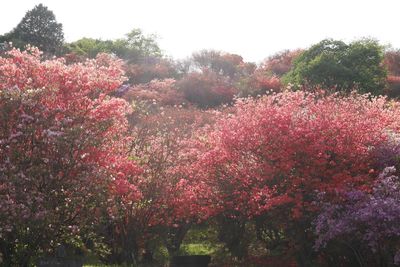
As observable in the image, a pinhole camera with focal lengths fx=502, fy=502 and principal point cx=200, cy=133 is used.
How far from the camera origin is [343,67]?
3338 centimetres

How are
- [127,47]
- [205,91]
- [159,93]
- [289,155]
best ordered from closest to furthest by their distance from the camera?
[289,155] < [159,93] < [205,91] < [127,47]

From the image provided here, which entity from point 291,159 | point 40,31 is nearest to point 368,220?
point 291,159

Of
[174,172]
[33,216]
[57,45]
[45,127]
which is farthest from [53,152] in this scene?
[57,45]

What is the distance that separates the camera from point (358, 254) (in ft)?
41.8

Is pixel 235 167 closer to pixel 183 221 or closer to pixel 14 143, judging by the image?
pixel 183 221

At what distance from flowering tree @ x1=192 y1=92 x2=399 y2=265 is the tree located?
41076mm

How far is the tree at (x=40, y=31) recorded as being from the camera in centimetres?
5206

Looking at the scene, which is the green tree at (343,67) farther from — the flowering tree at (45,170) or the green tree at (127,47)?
the green tree at (127,47)

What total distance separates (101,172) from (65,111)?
203 centimetres

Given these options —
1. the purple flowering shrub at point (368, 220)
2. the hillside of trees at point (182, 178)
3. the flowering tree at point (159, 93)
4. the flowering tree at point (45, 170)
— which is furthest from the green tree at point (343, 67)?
the flowering tree at point (45, 170)

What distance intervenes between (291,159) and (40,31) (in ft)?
150

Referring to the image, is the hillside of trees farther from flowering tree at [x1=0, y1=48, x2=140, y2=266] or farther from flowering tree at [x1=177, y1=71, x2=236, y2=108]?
flowering tree at [x1=177, y1=71, x2=236, y2=108]

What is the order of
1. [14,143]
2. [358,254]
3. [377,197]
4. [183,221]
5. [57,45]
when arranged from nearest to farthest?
[14,143], [377,197], [358,254], [183,221], [57,45]

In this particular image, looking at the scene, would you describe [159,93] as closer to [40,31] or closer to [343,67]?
[343,67]
